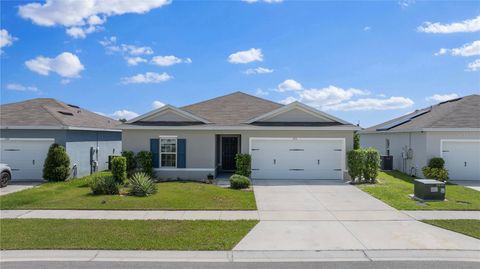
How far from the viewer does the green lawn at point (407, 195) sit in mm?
11516

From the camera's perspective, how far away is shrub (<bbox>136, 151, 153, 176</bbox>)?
57.8ft

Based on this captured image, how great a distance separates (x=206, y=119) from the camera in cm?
1895

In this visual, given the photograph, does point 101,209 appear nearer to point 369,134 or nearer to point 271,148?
point 271,148

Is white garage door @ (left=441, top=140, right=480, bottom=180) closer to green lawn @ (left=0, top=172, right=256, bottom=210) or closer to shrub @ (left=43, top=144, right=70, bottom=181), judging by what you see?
green lawn @ (left=0, top=172, right=256, bottom=210)

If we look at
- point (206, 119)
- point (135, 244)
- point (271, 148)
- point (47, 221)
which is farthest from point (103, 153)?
point (135, 244)

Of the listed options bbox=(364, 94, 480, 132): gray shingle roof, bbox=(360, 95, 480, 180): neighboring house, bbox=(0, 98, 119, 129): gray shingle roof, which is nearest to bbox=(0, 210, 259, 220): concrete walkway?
bbox=(0, 98, 119, 129): gray shingle roof

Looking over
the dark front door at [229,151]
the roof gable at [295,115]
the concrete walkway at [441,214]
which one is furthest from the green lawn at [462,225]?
the dark front door at [229,151]

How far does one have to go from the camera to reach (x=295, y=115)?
18.8 meters

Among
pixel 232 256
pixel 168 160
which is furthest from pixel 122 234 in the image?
pixel 168 160

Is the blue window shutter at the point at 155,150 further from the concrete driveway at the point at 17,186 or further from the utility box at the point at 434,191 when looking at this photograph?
the utility box at the point at 434,191

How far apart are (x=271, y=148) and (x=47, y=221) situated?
451 inches

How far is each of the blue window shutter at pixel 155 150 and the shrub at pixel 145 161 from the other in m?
0.38

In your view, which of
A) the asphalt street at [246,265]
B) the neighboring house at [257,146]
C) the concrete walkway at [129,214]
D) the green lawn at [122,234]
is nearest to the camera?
the asphalt street at [246,265]

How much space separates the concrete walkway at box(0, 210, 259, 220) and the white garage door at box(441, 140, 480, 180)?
13.4 m
